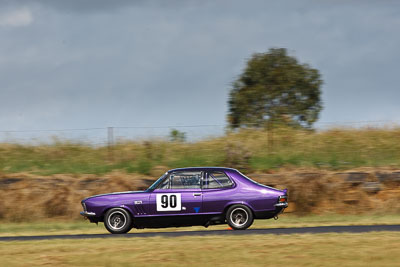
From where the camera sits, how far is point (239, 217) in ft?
48.9

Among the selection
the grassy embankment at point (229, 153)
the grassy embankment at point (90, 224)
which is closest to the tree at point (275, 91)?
the grassy embankment at point (229, 153)

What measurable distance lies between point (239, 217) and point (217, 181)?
0.99 m

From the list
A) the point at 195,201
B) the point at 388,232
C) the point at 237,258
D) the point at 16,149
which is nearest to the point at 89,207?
the point at 195,201

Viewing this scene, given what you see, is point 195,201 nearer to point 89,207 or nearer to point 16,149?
point 89,207

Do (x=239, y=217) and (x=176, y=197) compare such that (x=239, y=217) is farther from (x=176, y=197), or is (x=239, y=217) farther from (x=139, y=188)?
(x=139, y=188)

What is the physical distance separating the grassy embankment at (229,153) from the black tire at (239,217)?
32.2ft

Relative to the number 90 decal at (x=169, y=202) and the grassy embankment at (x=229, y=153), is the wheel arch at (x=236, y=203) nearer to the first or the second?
the number 90 decal at (x=169, y=202)

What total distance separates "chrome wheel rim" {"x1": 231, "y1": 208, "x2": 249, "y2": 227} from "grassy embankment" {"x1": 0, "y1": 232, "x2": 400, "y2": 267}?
1.82 m

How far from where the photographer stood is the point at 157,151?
27.1 meters

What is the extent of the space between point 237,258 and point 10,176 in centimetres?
1626

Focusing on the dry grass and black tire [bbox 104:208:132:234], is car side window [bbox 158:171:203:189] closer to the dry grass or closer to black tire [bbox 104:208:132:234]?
black tire [bbox 104:208:132:234]

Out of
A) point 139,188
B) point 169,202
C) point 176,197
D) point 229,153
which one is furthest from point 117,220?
point 229,153

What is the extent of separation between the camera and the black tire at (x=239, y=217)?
14.8m

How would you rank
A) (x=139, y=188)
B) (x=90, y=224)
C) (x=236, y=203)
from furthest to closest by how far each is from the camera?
(x=139, y=188), (x=90, y=224), (x=236, y=203)
